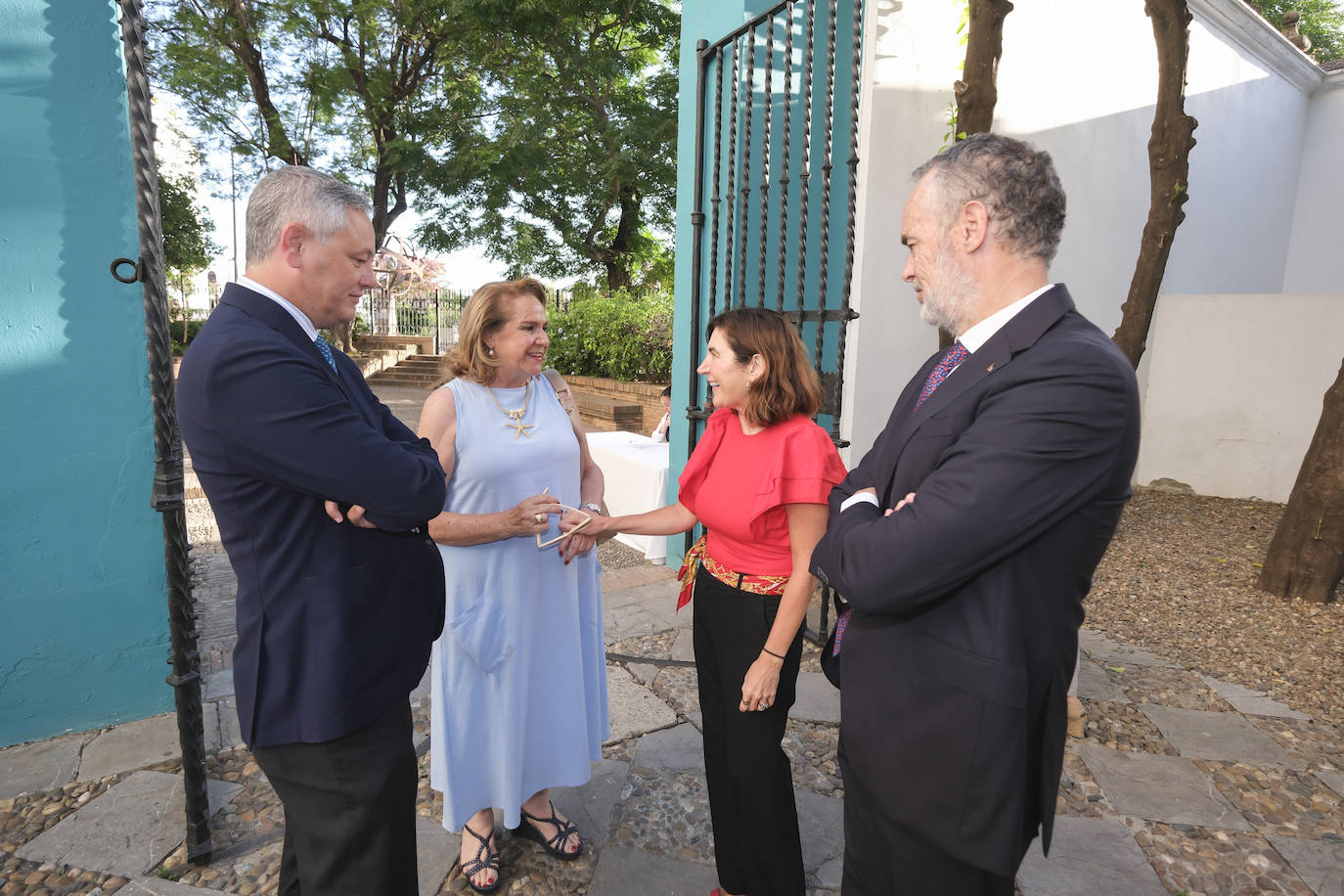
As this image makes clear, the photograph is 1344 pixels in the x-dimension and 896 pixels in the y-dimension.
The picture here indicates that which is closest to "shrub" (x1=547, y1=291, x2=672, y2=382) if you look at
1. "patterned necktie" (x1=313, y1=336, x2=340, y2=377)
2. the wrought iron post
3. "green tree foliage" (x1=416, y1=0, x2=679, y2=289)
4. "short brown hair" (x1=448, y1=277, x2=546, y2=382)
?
"green tree foliage" (x1=416, y1=0, x2=679, y2=289)

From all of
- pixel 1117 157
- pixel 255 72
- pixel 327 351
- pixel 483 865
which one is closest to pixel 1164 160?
pixel 1117 157

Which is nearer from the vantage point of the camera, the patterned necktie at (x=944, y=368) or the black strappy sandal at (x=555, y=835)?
the patterned necktie at (x=944, y=368)

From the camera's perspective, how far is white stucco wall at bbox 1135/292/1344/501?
7.96 m

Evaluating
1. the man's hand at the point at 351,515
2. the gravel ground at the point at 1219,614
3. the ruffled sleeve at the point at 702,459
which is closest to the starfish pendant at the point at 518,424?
the ruffled sleeve at the point at 702,459

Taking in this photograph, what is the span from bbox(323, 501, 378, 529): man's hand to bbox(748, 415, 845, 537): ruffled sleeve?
3.13ft

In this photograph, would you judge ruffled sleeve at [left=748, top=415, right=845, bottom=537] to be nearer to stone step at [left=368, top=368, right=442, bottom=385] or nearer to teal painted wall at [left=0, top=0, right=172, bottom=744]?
teal painted wall at [left=0, top=0, right=172, bottom=744]

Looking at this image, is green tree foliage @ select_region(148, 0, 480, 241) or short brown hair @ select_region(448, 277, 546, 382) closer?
short brown hair @ select_region(448, 277, 546, 382)

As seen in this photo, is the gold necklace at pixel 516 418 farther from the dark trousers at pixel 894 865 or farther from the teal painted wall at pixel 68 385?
the teal painted wall at pixel 68 385

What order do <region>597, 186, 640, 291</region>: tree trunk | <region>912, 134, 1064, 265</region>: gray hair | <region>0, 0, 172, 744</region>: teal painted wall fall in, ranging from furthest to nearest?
<region>597, 186, 640, 291</region>: tree trunk < <region>0, 0, 172, 744</region>: teal painted wall < <region>912, 134, 1064, 265</region>: gray hair

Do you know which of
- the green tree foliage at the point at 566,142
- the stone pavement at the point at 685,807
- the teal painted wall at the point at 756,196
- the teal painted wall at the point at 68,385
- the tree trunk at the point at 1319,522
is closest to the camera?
the stone pavement at the point at 685,807

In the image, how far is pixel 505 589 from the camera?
2.35 m

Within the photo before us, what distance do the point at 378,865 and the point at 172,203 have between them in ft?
62.0

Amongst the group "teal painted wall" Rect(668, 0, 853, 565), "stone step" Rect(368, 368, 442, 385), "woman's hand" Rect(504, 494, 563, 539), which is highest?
"teal painted wall" Rect(668, 0, 853, 565)

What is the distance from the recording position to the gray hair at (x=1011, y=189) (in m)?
1.32
